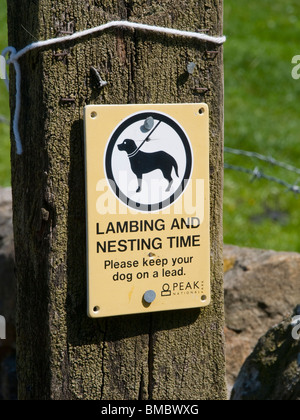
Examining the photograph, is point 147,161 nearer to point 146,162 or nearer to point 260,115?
point 146,162

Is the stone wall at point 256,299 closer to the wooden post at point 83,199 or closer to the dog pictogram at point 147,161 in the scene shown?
the wooden post at point 83,199

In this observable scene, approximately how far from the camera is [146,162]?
1866 millimetres

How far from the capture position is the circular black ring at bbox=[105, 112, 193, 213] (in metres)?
1.83

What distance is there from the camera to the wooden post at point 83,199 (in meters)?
1.81

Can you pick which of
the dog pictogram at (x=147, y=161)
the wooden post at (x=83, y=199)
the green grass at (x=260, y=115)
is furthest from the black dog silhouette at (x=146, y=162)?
the green grass at (x=260, y=115)

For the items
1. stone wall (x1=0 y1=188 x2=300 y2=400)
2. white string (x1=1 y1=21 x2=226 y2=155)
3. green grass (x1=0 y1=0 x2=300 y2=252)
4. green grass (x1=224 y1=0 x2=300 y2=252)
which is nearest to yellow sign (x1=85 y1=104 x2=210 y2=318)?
white string (x1=1 y1=21 x2=226 y2=155)

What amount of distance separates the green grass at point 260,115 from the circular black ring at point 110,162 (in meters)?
4.52

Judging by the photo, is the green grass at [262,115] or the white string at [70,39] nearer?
the white string at [70,39]

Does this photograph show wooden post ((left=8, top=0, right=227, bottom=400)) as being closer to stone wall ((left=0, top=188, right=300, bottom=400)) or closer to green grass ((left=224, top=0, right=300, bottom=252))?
stone wall ((left=0, top=188, right=300, bottom=400))

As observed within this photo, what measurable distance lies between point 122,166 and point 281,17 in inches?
464

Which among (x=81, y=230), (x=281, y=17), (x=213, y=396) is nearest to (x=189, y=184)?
(x=81, y=230)

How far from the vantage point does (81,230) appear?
1.87 metres

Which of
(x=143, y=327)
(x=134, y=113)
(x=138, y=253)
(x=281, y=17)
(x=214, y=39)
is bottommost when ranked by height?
(x=143, y=327)

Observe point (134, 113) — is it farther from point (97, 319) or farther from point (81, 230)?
point (97, 319)
